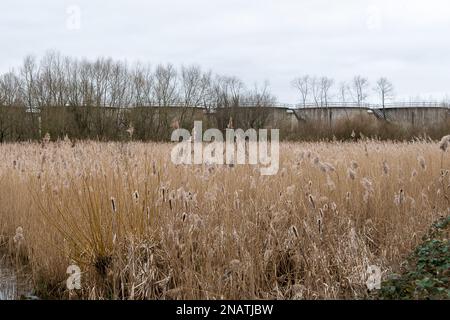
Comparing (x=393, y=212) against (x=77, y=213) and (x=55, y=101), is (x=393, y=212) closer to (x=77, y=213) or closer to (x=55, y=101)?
(x=77, y=213)

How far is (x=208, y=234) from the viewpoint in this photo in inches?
130

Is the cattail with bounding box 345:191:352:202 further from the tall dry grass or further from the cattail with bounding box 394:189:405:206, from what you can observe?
the cattail with bounding box 394:189:405:206

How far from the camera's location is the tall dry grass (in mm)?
2973

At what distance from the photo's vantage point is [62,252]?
347 cm

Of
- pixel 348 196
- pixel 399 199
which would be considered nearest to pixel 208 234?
pixel 348 196

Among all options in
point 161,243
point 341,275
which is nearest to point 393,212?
point 341,275

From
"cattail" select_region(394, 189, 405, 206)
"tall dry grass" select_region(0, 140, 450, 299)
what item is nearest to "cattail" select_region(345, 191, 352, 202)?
"tall dry grass" select_region(0, 140, 450, 299)

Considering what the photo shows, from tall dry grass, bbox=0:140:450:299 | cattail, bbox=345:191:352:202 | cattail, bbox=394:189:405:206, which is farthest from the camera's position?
cattail, bbox=345:191:352:202

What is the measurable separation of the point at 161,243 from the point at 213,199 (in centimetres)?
73

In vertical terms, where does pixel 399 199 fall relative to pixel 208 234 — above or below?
above

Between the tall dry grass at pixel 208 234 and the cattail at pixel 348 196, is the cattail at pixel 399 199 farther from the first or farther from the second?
the cattail at pixel 348 196

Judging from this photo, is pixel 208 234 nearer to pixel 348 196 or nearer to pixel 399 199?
pixel 348 196

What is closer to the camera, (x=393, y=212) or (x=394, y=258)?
(x=394, y=258)
